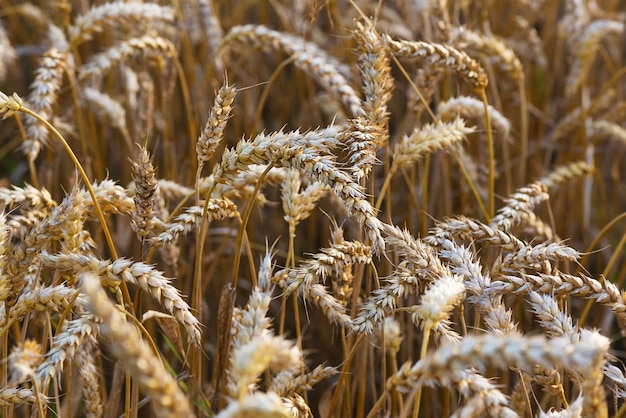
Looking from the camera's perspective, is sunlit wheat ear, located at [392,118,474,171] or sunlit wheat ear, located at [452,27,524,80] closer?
sunlit wheat ear, located at [392,118,474,171]

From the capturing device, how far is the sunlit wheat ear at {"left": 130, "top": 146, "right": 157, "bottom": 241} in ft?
4.77

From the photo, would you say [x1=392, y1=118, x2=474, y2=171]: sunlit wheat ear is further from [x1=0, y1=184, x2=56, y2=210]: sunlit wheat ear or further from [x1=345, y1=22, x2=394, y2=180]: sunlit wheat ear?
[x1=0, y1=184, x2=56, y2=210]: sunlit wheat ear

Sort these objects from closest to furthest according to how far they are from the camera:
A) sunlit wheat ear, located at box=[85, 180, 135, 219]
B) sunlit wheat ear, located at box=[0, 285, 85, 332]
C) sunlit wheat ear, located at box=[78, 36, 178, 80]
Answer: sunlit wheat ear, located at box=[0, 285, 85, 332]
sunlit wheat ear, located at box=[85, 180, 135, 219]
sunlit wheat ear, located at box=[78, 36, 178, 80]

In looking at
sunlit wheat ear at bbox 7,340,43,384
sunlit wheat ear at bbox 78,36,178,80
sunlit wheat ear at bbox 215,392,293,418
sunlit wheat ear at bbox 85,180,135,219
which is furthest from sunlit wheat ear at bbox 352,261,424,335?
sunlit wheat ear at bbox 78,36,178,80

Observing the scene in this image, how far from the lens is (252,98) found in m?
3.19

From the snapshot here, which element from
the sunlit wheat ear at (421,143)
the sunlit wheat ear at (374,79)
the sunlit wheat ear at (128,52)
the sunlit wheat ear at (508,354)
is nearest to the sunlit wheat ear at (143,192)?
the sunlit wheat ear at (374,79)

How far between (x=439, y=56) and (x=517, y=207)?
1.53 ft

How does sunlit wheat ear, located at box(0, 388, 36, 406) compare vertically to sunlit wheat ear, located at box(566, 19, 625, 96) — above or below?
below

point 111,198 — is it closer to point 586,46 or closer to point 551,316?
point 551,316

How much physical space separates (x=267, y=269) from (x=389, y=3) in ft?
10.1

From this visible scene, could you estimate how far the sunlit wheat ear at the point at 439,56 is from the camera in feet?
5.98

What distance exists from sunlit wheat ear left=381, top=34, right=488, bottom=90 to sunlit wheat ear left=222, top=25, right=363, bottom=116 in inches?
7.7

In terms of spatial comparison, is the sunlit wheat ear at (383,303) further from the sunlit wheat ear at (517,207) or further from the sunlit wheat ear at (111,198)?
the sunlit wheat ear at (111,198)

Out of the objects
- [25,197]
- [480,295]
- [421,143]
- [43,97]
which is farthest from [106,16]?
[480,295]
